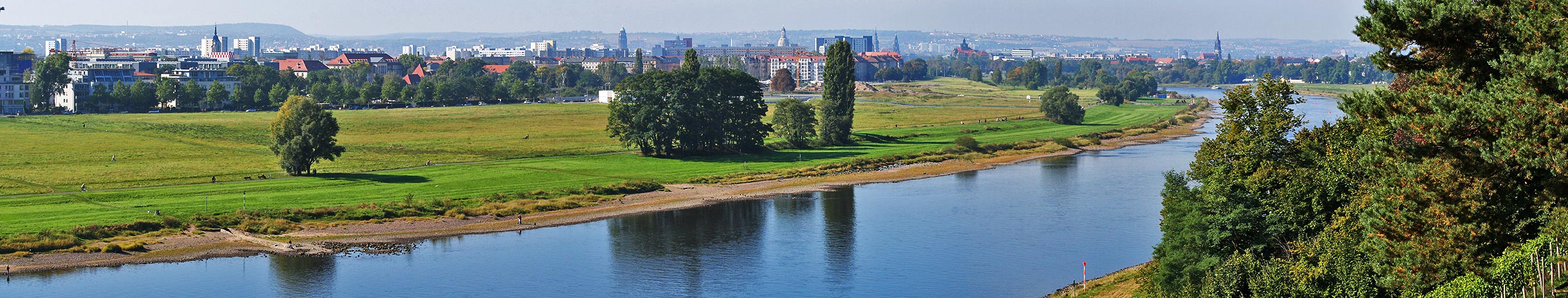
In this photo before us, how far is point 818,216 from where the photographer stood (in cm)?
5988

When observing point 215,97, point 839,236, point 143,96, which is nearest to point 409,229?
point 839,236

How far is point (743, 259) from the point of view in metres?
47.1

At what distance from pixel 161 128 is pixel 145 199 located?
4822 cm

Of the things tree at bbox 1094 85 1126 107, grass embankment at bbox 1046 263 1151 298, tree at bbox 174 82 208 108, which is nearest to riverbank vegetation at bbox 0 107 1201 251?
grass embankment at bbox 1046 263 1151 298

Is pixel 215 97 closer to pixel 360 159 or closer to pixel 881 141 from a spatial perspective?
pixel 360 159

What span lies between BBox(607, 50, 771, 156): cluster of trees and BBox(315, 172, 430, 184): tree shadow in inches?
684

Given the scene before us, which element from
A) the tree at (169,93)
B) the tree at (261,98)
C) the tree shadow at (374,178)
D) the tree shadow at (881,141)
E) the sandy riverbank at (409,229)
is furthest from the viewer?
the tree at (261,98)

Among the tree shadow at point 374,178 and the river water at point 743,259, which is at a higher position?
the tree shadow at point 374,178

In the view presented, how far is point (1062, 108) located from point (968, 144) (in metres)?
36.5

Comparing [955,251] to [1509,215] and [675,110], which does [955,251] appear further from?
[675,110]

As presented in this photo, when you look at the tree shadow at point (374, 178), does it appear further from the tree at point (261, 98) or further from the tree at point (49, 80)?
the tree at point (261, 98)

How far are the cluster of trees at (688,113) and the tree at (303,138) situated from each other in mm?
20006

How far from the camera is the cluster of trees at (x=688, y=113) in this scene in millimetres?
83938

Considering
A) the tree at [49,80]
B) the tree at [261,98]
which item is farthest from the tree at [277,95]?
the tree at [49,80]
